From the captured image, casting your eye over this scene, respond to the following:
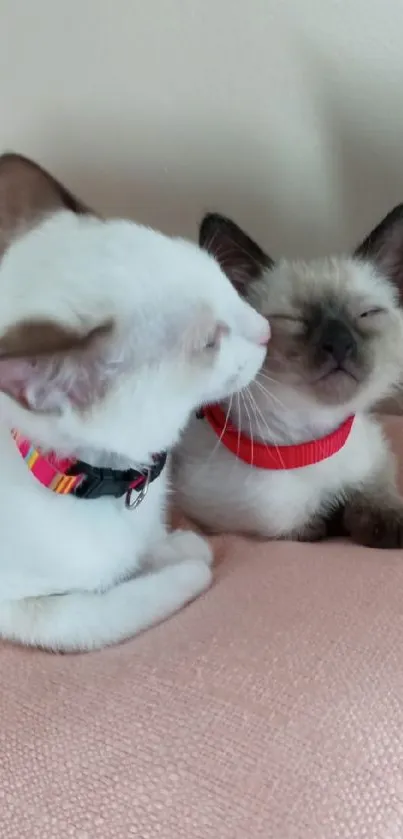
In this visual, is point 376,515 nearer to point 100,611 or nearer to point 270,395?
point 270,395

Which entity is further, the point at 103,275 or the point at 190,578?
the point at 190,578

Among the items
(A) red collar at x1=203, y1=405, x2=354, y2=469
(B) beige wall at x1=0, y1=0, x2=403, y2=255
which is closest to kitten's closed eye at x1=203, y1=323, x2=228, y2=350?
(A) red collar at x1=203, y1=405, x2=354, y2=469

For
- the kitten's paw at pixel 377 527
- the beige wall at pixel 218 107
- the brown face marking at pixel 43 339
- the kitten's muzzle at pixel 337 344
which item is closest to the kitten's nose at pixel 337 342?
the kitten's muzzle at pixel 337 344

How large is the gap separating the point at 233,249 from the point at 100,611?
0.49 m

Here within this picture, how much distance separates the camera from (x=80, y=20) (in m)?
1.33

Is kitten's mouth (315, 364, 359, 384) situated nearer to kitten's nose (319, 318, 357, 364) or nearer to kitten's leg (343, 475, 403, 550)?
kitten's nose (319, 318, 357, 364)

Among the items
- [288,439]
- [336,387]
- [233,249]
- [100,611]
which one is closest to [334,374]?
[336,387]


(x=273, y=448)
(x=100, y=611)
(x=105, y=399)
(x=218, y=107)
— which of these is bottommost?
(x=100, y=611)

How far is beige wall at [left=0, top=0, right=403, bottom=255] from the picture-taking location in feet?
4.21

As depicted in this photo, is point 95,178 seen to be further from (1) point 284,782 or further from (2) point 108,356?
(1) point 284,782

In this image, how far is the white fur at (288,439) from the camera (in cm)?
99

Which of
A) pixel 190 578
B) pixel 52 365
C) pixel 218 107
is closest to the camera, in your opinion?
pixel 52 365

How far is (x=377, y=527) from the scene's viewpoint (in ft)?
3.33

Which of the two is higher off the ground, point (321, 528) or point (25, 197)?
point (25, 197)
